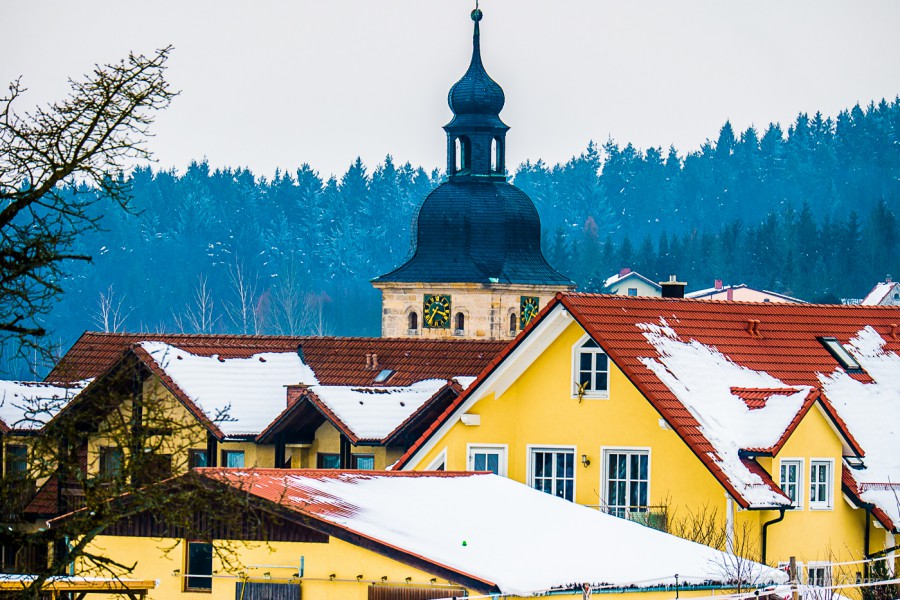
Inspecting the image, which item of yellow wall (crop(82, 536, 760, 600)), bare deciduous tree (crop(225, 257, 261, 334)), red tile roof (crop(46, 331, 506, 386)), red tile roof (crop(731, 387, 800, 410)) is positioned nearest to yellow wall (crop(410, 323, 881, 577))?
red tile roof (crop(731, 387, 800, 410))

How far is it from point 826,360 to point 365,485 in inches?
470

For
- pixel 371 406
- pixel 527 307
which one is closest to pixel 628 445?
pixel 371 406

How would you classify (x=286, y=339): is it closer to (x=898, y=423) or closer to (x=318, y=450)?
(x=318, y=450)

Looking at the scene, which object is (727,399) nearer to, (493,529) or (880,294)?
(493,529)

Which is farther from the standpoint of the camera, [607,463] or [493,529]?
[607,463]

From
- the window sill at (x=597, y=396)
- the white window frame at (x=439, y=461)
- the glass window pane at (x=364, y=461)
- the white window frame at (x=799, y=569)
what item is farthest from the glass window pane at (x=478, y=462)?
the glass window pane at (x=364, y=461)

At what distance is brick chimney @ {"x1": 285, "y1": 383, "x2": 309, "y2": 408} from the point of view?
40.0 metres

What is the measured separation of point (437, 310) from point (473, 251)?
303 centimetres

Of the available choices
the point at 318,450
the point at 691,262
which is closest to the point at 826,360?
the point at 318,450

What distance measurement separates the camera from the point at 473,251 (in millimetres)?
86938

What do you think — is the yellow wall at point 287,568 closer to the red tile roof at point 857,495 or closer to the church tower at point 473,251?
the red tile roof at point 857,495

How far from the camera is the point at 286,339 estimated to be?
48969mm

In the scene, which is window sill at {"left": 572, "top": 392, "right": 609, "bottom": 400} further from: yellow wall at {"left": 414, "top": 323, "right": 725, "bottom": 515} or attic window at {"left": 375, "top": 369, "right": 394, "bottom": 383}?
attic window at {"left": 375, "top": 369, "right": 394, "bottom": 383}

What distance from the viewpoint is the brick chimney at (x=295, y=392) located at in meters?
40.0
